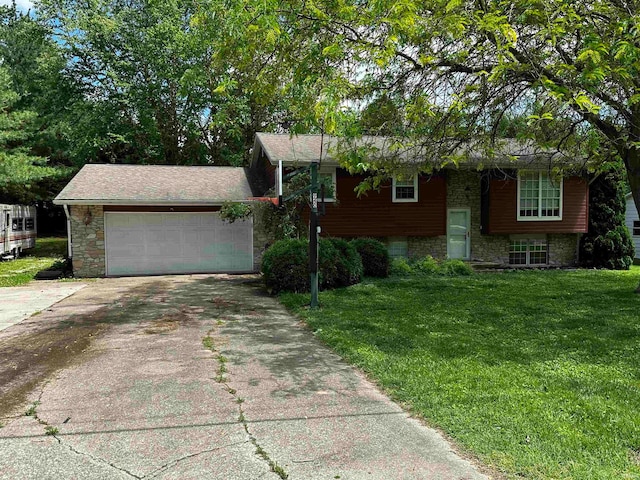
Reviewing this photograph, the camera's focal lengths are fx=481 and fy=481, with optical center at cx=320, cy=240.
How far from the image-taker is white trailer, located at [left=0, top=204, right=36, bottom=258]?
62.3 feet

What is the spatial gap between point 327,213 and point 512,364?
10.8 metres

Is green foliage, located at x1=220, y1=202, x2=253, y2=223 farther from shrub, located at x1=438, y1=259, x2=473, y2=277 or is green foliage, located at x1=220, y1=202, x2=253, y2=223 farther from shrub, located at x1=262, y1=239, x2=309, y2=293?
shrub, located at x1=438, y1=259, x2=473, y2=277

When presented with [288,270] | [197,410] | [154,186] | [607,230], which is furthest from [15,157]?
[607,230]

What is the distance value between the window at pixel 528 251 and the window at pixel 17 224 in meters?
20.2

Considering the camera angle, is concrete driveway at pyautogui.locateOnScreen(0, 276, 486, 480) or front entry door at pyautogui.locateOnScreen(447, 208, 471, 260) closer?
concrete driveway at pyautogui.locateOnScreen(0, 276, 486, 480)

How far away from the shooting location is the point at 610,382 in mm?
5016

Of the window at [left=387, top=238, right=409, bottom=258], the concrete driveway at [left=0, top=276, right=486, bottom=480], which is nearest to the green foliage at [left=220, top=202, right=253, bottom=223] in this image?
the window at [left=387, top=238, right=409, bottom=258]

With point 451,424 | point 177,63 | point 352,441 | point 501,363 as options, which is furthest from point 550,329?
point 177,63

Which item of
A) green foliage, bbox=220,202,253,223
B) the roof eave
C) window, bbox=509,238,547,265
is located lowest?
window, bbox=509,238,547,265

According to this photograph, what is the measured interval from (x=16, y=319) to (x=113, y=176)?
30.2ft

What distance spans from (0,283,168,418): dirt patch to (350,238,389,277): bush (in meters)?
6.77

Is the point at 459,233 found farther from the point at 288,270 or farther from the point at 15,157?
the point at 15,157

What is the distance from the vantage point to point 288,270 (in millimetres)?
11297

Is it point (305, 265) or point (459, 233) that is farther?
point (459, 233)
